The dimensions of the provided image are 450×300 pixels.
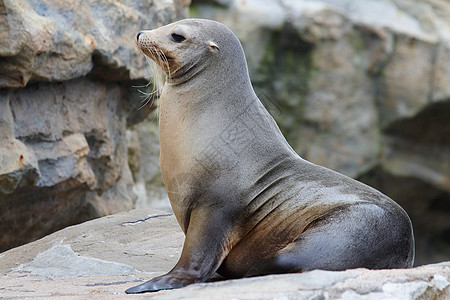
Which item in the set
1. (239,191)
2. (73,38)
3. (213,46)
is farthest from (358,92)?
(239,191)

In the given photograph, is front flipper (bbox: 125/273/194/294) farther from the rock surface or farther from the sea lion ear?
the sea lion ear

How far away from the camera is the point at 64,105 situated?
594 cm

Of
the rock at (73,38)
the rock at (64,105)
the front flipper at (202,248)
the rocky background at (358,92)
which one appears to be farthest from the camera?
the rocky background at (358,92)

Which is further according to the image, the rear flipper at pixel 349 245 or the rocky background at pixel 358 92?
the rocky background at pixel 358 92

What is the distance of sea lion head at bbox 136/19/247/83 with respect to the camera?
13.2 ft

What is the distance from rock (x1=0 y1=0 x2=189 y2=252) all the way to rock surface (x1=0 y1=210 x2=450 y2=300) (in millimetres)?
612

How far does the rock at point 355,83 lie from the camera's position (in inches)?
409

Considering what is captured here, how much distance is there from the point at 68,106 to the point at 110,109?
2.57 feet

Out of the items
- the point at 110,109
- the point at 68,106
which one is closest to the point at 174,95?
the point at 68,106

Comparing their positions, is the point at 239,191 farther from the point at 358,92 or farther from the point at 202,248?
the point at 358,92

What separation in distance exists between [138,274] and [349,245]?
→ 1261mm

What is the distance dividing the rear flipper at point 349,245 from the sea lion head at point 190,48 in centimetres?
114

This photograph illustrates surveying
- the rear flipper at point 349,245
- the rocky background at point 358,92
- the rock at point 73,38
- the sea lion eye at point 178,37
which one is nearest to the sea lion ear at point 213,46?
the sea lion eye at point 178,37

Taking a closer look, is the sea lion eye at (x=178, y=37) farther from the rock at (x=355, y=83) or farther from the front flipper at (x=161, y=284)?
the rock at (x=355, y=83)
